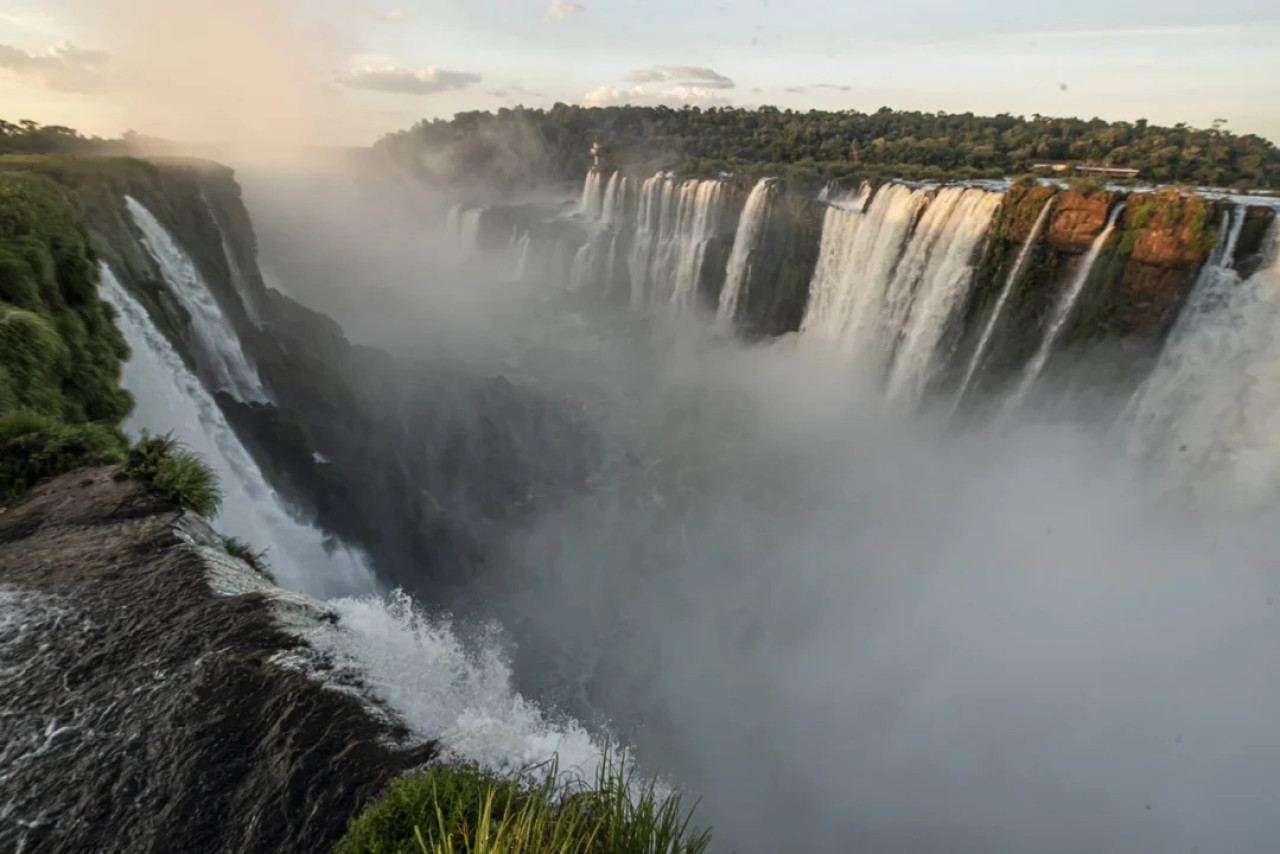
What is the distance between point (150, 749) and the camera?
4.24 metres

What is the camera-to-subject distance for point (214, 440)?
36.7 ft

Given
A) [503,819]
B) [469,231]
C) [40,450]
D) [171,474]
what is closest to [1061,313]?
[503,819]

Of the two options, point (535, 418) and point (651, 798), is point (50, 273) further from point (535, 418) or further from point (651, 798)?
point (535, 418)

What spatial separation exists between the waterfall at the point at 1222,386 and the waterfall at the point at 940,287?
561 centimetres

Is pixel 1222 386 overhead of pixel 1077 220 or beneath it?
beneath

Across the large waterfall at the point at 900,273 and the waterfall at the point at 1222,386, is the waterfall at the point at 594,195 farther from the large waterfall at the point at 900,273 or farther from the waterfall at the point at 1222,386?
the waterfall at the point at 1222,386

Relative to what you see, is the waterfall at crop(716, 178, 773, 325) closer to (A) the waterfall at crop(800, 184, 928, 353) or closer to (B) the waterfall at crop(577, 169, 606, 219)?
(A) the waterfall at crop(800, 184, 928, 353)

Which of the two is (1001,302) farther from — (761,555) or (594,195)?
(594,195)

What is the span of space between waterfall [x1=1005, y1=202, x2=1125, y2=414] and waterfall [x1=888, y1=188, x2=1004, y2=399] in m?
2.68

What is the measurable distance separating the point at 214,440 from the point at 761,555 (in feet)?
46.0

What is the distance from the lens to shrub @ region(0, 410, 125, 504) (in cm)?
677

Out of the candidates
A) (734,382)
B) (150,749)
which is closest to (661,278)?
(734,382)

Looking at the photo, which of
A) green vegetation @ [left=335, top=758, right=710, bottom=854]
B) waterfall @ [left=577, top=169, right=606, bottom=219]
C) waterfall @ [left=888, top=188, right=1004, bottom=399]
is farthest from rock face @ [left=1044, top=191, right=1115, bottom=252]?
waterfall @ [left=577, top=169, right=606, bottom=219]

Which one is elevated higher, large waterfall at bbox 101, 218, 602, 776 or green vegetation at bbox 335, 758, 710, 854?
green vegetation at bbox 335, 758, 710, 854
